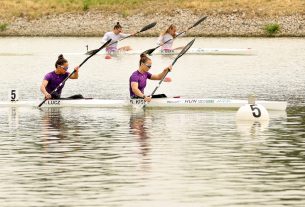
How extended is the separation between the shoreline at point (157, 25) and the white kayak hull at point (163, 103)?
59582mm

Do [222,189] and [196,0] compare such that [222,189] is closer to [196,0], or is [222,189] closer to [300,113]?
[300,113]

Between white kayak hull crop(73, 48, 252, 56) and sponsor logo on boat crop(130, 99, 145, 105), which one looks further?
white kayak hull crop(73, 48, 252, 56)

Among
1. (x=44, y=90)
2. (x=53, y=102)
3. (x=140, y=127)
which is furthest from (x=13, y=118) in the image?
(x=140, y=127)

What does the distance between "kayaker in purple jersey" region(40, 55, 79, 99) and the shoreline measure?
196 feet

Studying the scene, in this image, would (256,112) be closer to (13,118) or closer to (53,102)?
(13,118)

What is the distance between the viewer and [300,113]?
35.6 m

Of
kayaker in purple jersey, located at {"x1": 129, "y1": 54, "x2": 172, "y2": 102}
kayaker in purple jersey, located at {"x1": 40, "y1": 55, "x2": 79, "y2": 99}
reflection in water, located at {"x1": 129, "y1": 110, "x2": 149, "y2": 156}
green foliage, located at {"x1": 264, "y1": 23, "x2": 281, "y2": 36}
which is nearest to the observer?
reflection in water, located at {"x1": 129, "y1": 110, "x2": 149, "y2": 156}

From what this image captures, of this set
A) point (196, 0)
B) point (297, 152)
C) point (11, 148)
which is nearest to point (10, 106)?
point (11, 148)

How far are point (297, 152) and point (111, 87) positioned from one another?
2225 cm

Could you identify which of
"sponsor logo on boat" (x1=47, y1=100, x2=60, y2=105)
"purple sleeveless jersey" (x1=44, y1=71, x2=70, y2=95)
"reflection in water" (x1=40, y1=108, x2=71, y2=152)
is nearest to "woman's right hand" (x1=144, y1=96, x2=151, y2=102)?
"reflection in water" (x1=40, y1=108, x2=71, y2=152)

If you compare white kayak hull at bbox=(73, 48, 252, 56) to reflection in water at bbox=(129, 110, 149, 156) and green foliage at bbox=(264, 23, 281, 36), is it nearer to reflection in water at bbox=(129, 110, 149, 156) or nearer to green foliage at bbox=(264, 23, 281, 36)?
green foliage at bbox=(264, 23, 281, 36)

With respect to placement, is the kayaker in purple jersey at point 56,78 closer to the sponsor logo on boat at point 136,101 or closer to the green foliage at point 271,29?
the sponsor logo on boat at point 136,101

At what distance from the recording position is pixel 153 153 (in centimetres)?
2630

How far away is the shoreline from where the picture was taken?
98.1 meters
